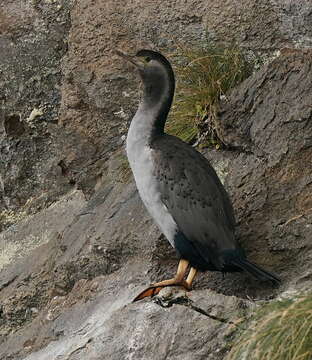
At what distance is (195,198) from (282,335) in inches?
58.1

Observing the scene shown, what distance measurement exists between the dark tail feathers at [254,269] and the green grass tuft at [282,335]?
2.88ft

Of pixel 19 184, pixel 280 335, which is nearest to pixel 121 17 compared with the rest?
pixel 19 184

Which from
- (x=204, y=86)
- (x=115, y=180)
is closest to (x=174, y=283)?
(x=115, y=180)

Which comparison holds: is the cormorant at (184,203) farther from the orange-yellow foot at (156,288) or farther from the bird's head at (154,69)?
the bird's head at (154,69)

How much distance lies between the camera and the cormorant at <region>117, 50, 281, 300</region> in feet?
19.5

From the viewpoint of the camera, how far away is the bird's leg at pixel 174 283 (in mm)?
5965

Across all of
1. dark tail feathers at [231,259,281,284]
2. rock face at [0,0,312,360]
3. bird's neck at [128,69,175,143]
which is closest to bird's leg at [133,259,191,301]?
rock face at [0,0,312,360]

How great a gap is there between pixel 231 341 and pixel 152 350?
0.40 meters

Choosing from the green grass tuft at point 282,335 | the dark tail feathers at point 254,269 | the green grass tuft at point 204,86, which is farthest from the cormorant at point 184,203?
the green grass tuft at point 282,335

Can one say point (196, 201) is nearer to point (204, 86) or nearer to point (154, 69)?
point (154, 69)

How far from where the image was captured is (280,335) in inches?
189

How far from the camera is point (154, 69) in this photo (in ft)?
21.7

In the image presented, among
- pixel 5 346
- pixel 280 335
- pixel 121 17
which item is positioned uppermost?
pixel 121 17

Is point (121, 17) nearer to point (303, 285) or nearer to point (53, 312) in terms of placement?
point (53, 312)
